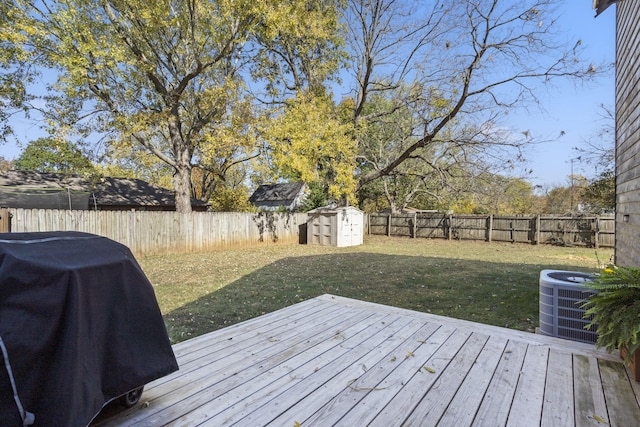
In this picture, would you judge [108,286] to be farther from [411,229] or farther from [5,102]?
[411,229]

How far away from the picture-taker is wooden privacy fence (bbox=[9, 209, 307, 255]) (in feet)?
25.2

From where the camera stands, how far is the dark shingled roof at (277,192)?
2655 cm

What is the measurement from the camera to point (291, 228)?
13.3 meters

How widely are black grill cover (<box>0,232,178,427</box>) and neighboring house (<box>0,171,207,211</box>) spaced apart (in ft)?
37.8

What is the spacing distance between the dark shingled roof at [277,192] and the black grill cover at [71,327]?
80.9ft

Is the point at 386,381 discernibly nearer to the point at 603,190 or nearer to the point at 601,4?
the point at 601,4

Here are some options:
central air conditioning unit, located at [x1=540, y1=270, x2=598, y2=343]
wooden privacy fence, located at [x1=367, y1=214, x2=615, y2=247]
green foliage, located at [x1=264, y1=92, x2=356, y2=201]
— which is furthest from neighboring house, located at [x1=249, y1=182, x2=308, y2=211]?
central air conditioning unit, located at [x1=540, y1=270, x2=598, y2=343]

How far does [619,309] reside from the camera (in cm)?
178

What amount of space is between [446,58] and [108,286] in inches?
482

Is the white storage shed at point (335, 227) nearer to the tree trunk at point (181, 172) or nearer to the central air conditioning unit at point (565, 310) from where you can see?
the tree trunk at point (181, 172)

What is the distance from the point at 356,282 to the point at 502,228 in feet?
31.1

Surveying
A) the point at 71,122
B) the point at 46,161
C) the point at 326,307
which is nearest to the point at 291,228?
the point at 71,122

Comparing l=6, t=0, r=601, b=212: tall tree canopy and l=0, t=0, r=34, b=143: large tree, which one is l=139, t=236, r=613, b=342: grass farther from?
l=0, t=0, r=34, b=143: large tree

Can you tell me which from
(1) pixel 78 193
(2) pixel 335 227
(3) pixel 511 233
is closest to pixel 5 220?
(1) pixel 78 193
